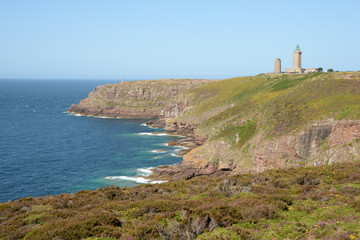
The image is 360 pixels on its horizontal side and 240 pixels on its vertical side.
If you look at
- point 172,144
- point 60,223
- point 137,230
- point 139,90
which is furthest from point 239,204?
point 139,90

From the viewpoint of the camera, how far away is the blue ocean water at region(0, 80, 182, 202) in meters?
58.6

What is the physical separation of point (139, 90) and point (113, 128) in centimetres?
5742

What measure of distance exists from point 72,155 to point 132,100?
3596 inches

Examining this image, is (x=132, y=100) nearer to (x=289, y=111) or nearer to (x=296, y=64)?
(x=296, y=64)

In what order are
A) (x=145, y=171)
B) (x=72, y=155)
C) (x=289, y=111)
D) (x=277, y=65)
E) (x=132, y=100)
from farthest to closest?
(x=132, y=100), (x=277, y=65), (x=72, y=155), (x=145, y=171), (x=289, y=111)

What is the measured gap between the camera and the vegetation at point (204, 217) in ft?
54.8

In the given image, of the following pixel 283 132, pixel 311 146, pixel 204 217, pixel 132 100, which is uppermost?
pixel 132 100

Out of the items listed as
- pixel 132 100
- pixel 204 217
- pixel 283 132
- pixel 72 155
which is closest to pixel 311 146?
pixel 283 132

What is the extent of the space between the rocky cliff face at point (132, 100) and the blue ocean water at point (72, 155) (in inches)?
1128

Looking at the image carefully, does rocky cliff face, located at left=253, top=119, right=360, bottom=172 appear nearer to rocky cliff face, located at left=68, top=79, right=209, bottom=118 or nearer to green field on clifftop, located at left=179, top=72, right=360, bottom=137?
green field on clifftop, located at left=179, top=72, right=360, bottom=137

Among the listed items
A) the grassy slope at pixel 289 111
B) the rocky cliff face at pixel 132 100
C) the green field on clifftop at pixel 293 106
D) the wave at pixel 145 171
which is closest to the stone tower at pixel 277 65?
the green field on clifftop at pixel 293 106

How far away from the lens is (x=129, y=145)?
90.6 meters

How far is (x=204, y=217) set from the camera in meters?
18.1

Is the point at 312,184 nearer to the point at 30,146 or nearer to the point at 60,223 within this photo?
the point at 60,223
